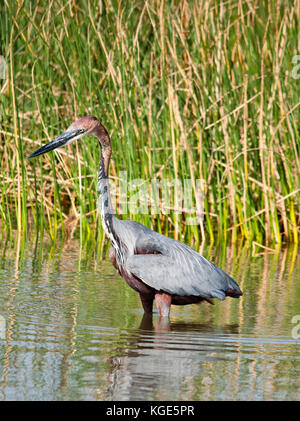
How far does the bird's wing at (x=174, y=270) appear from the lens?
6.07 metres

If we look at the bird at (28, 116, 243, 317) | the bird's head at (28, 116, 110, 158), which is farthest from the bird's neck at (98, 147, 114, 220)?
the bird's head at (28, 116, 110, 158)

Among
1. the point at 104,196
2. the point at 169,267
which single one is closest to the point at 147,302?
the point at 169,267

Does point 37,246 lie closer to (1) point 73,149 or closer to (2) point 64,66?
(1) point 73,149

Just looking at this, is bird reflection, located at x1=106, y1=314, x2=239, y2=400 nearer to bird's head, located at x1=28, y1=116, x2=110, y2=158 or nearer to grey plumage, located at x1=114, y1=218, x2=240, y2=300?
grey plumage, located at x1=114, y1=218, x2=240, y2=300

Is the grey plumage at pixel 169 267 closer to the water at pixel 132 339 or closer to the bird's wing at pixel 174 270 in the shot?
the bird's wing at pixel 174 270

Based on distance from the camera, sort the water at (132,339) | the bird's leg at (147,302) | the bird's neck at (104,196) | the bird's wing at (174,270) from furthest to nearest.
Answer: the bird's neck at (104,196) < the bird's leg at (147,302) < the bird's wing at (174,270) < the water at (132,339)

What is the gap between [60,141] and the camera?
6.46 m

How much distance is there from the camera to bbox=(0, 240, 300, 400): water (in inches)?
169

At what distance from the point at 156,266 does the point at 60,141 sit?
1.18 metres

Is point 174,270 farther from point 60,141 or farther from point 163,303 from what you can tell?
point 60,141

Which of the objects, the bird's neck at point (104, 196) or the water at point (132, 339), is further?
the bird's neck at point (104, 196)

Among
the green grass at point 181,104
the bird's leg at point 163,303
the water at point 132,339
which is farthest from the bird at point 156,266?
the green grass at point 181,104

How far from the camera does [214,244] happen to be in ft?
29.1

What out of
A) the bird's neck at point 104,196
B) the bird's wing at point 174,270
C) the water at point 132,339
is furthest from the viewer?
the bird's neck at point 104,196
